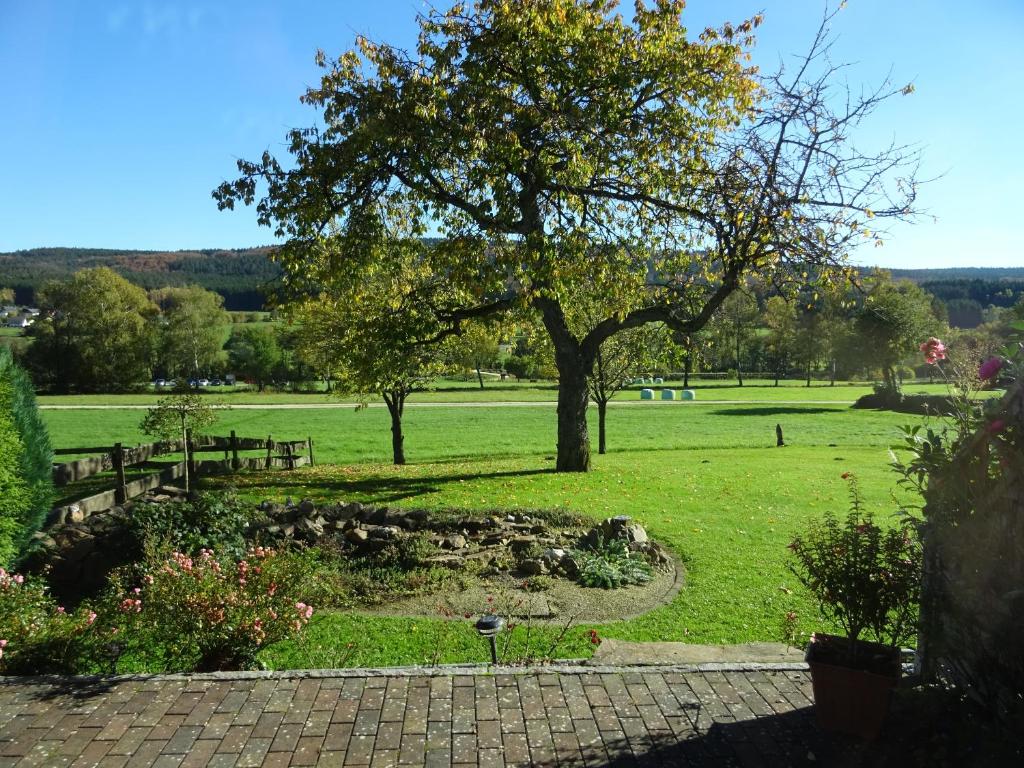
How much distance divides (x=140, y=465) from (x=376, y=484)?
9.91m

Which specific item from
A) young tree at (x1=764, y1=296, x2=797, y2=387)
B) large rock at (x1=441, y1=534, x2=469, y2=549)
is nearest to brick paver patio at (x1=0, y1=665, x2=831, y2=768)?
large rock at (x1=441, y1=534, x2=469, y2=549)

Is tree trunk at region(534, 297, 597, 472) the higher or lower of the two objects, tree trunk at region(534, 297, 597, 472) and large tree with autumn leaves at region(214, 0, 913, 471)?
the lower

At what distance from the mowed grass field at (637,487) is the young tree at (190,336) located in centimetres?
3631

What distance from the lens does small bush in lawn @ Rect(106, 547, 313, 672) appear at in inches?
235

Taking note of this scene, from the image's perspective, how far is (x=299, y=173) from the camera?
1441 centimetres

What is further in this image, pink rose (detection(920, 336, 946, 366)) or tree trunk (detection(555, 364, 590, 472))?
tree trunk (detection(555, 364, 590, 472))

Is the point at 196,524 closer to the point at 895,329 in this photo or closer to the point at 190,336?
the point at 895,329

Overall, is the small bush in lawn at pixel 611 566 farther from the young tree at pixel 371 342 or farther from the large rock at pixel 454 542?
the young tree at pixel 371 342

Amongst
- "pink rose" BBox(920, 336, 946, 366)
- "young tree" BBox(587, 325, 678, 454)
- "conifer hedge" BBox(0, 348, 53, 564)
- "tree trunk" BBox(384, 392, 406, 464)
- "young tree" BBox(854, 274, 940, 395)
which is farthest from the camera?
"young tree" BBox(854, 274, 940, 395)

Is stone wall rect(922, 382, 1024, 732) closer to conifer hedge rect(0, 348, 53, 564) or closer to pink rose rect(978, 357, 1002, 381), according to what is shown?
pink rose rect(978, 357, 1002, 381)

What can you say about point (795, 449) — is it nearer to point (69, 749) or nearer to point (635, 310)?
point (635, 310)

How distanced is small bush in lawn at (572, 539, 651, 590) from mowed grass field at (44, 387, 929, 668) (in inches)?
28.1


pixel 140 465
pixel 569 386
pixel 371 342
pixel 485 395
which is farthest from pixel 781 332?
pixel 140 465

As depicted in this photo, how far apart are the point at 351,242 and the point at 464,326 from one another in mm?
4536
